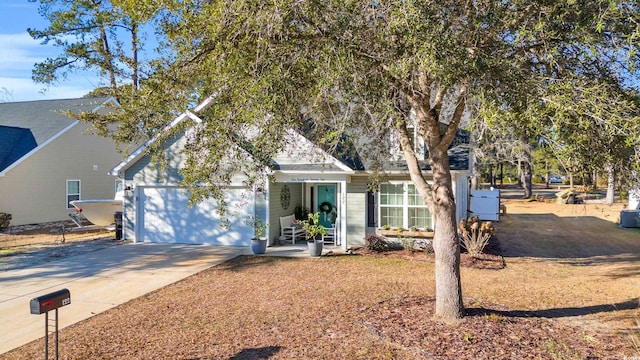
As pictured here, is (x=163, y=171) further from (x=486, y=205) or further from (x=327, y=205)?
(x=486, y=205)

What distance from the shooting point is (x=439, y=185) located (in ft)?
23.6

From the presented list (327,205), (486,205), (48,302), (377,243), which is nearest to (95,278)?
(48,302)

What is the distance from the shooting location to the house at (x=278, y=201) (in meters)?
13.4

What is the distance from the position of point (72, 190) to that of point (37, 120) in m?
4.31

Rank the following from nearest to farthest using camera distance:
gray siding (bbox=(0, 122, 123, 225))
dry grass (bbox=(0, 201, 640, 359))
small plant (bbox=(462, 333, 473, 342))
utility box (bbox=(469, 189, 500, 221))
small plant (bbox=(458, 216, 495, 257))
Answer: dry grass (bbox=(0, 201, 640, 359))
small plant (bbox=(462, 333, 473, 342))
small plant (bbox=(458, 216, 495, 257))
gray siding (bbox=(0, 122, 123, 225))
utility box (bbox=(469, 189, 500, 221))

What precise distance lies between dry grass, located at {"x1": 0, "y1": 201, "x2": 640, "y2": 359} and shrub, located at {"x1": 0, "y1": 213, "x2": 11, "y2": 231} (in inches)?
488

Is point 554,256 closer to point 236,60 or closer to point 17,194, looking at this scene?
point 236,60

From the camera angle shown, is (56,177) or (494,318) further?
(56,177)

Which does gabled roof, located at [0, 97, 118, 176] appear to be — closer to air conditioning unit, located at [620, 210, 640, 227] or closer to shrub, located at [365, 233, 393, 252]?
shrub, located at [365, 233, 393, 252]

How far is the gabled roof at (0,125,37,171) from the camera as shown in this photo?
19553 mm

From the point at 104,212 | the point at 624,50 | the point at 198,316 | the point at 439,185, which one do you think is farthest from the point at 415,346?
the point at 104,212

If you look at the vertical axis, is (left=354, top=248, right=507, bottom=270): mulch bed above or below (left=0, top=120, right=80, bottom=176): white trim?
below

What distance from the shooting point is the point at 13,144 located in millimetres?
20297

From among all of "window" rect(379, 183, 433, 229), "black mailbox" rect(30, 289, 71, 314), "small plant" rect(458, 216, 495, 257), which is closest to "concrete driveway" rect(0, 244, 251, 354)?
"black mailbox" rect(30, 289, 71, 314)
